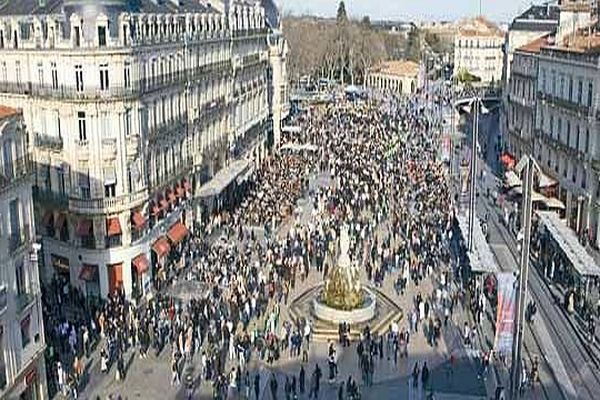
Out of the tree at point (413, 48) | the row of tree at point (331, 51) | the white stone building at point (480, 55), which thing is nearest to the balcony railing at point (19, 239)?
the row of tree at point (331, 51)

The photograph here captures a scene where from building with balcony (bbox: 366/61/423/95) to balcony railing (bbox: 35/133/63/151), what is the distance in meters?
110

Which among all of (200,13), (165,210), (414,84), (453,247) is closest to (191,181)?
(165,210)

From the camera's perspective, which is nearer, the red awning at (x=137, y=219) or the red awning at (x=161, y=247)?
the red awning at (x=137, y=219)

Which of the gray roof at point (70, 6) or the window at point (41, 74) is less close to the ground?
the gray roof at point (70, 6)

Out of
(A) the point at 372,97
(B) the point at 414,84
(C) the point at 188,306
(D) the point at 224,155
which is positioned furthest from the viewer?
(B) the point at 414,84

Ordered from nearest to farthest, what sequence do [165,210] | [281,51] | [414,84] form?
[165,210]
[281,51]
[414,84]

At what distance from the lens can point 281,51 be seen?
82.6m

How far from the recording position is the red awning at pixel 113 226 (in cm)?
3903

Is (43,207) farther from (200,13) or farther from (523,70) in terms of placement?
(523,70)

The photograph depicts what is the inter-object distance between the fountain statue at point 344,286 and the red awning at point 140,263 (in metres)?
9.96

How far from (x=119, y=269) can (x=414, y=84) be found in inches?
4467

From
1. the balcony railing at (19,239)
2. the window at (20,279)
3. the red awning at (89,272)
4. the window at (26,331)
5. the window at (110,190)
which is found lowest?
the red awning at (89,272)

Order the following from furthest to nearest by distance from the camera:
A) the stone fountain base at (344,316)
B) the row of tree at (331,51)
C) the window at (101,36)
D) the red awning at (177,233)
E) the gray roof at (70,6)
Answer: the row of tree at (331,51) → the red awning at (177,233) → the gray roof at (70,6) → the window at (101,36) → the stone fountain base at (344,316)

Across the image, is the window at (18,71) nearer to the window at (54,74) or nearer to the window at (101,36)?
the window at (54,74)
